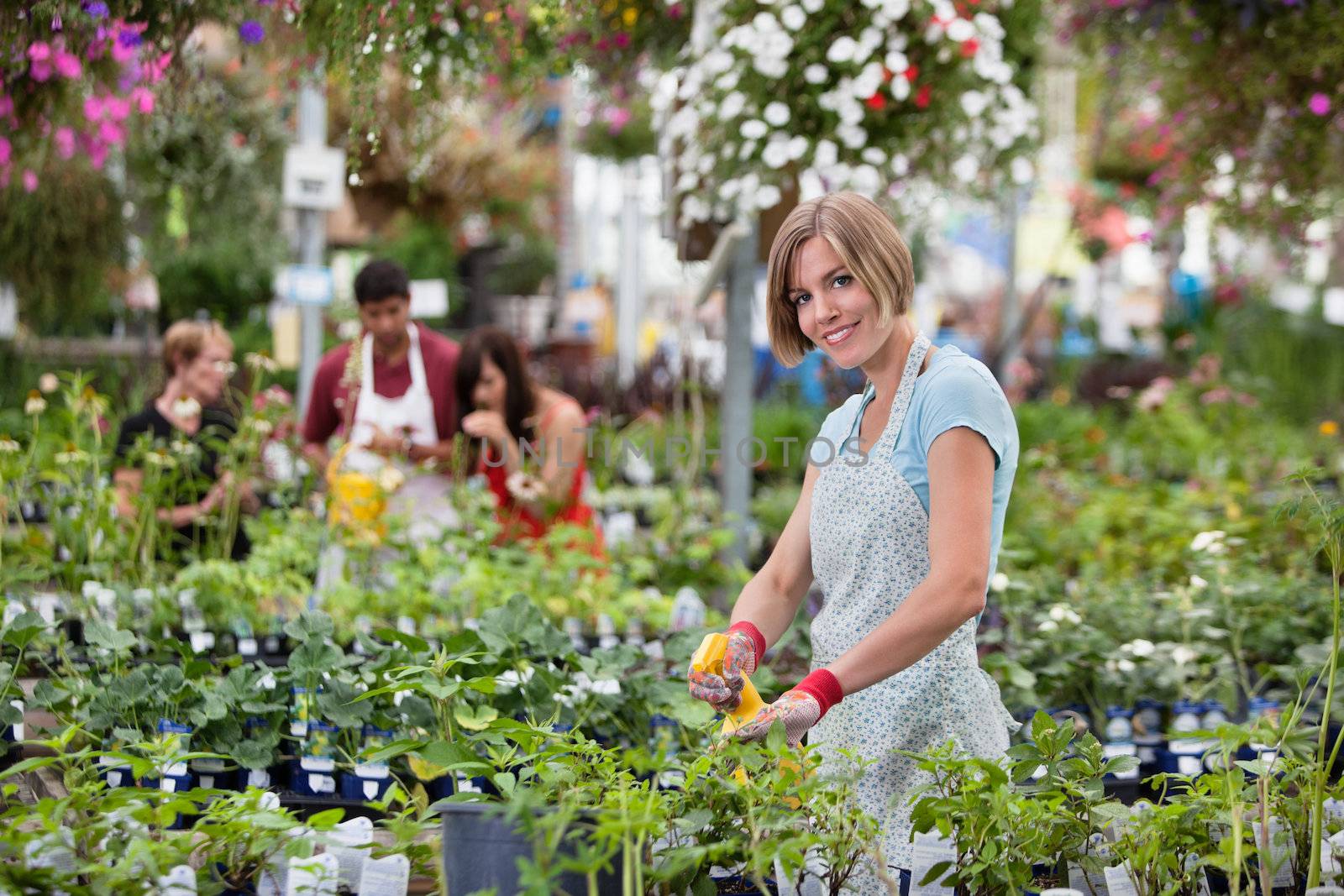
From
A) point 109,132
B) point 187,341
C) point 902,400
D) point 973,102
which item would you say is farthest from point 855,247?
point 109,132

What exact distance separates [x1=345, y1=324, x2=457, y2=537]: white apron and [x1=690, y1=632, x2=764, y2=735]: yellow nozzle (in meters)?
2.05

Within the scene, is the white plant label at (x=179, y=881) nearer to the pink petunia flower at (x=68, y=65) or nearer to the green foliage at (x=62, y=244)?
the pink petunia flower at (x=68, y=65)

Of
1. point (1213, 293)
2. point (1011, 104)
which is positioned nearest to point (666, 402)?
point (1011, 104)

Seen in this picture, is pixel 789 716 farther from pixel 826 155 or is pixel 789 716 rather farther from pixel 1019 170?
pixel 1019 170

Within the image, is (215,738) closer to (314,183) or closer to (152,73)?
(152,73)

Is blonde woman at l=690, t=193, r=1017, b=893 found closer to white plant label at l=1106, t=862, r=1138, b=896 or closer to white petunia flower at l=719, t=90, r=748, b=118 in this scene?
white plant label at l=1106, t=862, r=1138, b=896

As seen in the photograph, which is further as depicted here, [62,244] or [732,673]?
[62,244]

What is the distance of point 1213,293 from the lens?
8.92 metres

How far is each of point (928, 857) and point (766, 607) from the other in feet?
1.28

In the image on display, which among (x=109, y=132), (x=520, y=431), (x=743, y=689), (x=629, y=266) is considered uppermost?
(x=109, y=132)

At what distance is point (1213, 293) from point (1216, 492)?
5144 millimetres

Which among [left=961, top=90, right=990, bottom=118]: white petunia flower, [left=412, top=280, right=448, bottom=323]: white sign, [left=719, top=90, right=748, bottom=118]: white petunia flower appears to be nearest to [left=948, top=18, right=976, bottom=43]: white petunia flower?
[left=961, top=90, right=990, bottom=118]: white petunia flower

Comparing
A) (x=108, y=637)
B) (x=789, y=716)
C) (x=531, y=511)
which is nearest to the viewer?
(x=789, y=716)

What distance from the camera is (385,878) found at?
1.38 meters
